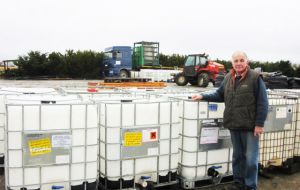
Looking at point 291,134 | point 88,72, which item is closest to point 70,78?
point 88,72

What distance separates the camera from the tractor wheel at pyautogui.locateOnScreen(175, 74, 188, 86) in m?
22.3

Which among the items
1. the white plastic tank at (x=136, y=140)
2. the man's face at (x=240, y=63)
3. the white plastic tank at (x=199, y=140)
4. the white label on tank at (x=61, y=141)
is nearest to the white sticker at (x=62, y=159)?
the white label on tank at (x=61, y=141)

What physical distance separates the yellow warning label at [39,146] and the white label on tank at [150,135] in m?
1.18

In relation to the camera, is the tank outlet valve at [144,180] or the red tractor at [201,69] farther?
the red tractor at [201,69]

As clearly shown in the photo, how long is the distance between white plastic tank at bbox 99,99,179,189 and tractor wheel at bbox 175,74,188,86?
18.3 m

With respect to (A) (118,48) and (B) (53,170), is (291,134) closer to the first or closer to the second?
(B) (53,170)

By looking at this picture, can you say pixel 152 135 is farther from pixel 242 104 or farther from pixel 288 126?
pixel 288 126

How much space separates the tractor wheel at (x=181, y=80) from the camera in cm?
2234

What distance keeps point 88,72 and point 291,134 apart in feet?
96.9

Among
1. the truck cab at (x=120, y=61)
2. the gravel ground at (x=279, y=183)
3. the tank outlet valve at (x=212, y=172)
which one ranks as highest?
the truck cab at (x=120, y=61)

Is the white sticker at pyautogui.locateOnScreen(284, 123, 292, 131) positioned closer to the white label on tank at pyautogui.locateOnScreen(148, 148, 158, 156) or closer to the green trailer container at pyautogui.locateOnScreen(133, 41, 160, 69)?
the white label on tank at pyautogui.locateOnScreen(148, 148, 158, 156)

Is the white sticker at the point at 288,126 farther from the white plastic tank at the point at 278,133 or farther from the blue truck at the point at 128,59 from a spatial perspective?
the blue truck at the point at 128,59

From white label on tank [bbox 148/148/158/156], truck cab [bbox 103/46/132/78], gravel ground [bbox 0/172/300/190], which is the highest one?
truck cab [bbox 103/46/132/78]

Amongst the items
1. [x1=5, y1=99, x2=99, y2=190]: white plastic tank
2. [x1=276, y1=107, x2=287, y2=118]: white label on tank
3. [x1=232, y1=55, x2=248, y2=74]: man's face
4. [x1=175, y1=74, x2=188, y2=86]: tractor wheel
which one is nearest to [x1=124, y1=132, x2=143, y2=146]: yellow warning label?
[x1=5, y1=99, x2=99, y2=190]: white plastic tank
